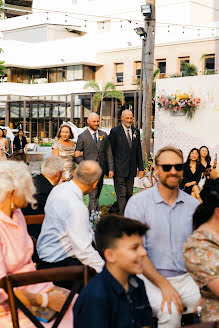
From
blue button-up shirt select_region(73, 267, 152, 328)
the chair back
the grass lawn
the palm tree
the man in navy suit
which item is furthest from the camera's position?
the palm tree

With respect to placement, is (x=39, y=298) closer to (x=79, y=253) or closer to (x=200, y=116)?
(x=79, y=253)

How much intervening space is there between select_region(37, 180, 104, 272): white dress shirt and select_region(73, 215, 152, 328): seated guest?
3.45 feet

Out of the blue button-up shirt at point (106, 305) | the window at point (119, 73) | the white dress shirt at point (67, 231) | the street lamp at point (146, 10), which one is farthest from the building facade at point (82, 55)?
the blue button-up shirt at point (106, 305)

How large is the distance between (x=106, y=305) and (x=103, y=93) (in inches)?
1516

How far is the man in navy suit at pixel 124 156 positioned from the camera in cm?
873

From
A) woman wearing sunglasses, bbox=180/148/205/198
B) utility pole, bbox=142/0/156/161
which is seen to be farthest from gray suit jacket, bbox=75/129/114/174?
utility pole, bbox=142/0/156/161

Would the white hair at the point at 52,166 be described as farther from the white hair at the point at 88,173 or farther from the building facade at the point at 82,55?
the building facade at the point at 82,55

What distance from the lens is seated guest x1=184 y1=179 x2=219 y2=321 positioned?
2756 millimetres

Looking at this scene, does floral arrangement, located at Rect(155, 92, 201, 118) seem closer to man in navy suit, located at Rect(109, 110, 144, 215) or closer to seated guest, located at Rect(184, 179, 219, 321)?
man in navy suit, located at Rect(109, 110, 144, 215)

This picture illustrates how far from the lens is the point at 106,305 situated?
89.7 inches

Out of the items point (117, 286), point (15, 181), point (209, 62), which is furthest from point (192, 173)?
point (209, 62)

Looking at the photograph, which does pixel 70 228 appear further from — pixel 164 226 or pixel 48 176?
pixel 48 176

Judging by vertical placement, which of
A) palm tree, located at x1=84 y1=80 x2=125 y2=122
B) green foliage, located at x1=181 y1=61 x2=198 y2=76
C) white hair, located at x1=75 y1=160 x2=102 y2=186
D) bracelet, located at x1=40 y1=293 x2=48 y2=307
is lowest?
bracelet, located at x1=40 y1=293 x2=48 y2=307

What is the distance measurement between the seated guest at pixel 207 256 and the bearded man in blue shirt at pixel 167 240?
44cm
